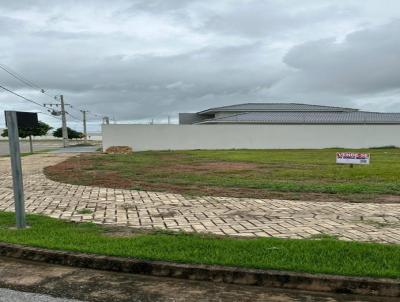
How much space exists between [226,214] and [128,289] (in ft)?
12.0

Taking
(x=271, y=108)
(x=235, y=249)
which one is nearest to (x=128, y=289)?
(x=235, y=249)

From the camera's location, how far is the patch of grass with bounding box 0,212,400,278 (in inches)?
190

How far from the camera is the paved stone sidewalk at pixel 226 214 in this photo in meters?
6.77

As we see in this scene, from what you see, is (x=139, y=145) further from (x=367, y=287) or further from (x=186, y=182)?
(x=367, y=287)

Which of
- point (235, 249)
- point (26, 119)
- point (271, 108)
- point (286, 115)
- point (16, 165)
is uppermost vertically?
point (271, 108)

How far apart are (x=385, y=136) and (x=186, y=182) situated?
3384cm

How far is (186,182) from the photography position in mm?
13258

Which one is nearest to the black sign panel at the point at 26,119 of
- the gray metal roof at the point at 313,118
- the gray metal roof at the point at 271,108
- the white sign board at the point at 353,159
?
the white sign board at the point at 353,159

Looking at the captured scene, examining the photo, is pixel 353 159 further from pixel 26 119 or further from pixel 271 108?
pixel 271 108

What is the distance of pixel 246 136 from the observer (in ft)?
132

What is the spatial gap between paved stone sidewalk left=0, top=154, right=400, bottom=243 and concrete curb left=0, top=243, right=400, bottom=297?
173cm

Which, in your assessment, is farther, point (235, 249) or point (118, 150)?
point (118, 150)

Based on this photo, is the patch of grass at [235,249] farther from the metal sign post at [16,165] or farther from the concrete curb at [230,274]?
the metal sign post at [16,165]

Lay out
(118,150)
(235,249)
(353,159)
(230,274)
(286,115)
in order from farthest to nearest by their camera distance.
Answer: (286,115)
(118,150)
(353,159)
(235,249)
(230,274)
